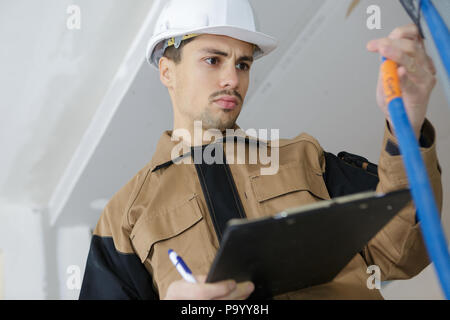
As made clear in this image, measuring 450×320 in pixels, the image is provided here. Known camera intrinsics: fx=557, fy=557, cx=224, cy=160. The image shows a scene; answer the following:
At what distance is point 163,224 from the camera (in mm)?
1382

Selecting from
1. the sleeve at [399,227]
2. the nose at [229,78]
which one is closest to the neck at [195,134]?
the nose at [229,78]

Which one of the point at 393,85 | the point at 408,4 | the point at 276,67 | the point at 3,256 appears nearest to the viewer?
the point at 393,85

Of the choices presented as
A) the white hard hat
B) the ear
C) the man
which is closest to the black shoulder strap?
the man

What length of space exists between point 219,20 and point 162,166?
428 mm

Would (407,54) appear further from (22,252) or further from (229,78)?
(22,252)

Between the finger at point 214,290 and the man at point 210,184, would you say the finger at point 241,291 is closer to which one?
the finger at point 214,290

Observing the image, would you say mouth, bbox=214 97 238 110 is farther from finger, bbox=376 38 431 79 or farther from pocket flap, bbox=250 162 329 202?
finger, bbox=376 38 431 79

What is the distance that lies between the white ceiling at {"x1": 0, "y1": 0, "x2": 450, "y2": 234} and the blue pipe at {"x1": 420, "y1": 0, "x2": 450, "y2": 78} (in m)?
0.79

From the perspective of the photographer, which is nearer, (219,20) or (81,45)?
(219,20)

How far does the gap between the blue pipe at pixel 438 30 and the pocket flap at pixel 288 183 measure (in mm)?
536

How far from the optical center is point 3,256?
2.41 meters

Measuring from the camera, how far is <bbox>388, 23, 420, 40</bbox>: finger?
3.27 ft

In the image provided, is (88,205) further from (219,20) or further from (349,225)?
(349,225)
